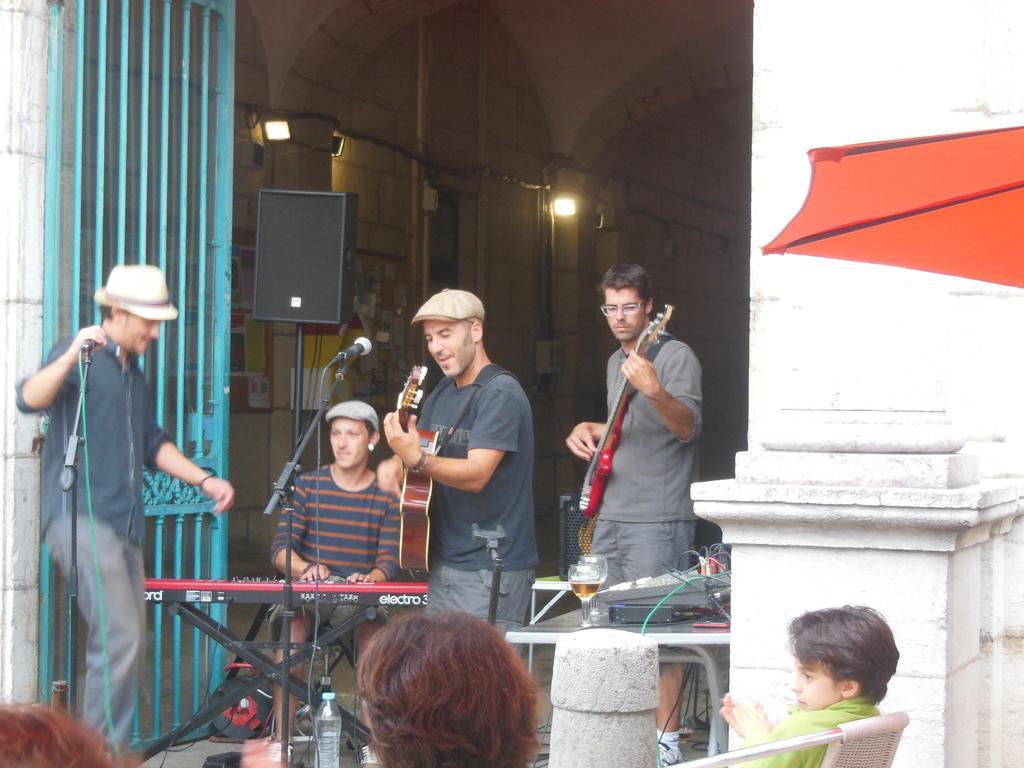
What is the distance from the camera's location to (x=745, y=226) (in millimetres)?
18484

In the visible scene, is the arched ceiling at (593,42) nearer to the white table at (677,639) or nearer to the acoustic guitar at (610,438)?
the acoustic guitar at (610,438)

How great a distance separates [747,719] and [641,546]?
2.05 m

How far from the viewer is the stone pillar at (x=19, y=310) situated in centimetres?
522

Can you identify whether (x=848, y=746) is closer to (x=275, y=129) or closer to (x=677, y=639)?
(x=677, y=639)

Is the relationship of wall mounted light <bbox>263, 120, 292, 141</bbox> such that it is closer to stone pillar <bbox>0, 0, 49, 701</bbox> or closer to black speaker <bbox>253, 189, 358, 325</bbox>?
black speaker <bbox>253, 189, 358, 325</bbox>

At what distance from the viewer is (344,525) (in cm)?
570

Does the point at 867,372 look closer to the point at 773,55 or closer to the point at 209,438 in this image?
the point at 773,55

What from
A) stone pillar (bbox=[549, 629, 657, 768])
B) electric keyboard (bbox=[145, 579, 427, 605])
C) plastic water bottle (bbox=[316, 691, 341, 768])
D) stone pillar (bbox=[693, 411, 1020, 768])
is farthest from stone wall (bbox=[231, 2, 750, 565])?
stone pillar (bbox=[549, 629, 657, 768])

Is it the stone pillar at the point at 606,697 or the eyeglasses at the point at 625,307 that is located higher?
the eyeglasses at the point at 625,307

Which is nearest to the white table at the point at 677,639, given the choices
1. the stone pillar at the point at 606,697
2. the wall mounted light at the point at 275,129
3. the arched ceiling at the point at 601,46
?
the stone pillar at the point at 606,697

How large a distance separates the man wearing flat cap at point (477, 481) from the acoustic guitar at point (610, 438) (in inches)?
19.1

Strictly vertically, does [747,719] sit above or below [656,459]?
below

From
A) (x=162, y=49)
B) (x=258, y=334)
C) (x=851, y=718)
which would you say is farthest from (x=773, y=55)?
(x=258, y=334)

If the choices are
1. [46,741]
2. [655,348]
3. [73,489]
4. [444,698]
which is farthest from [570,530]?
[46,741]
